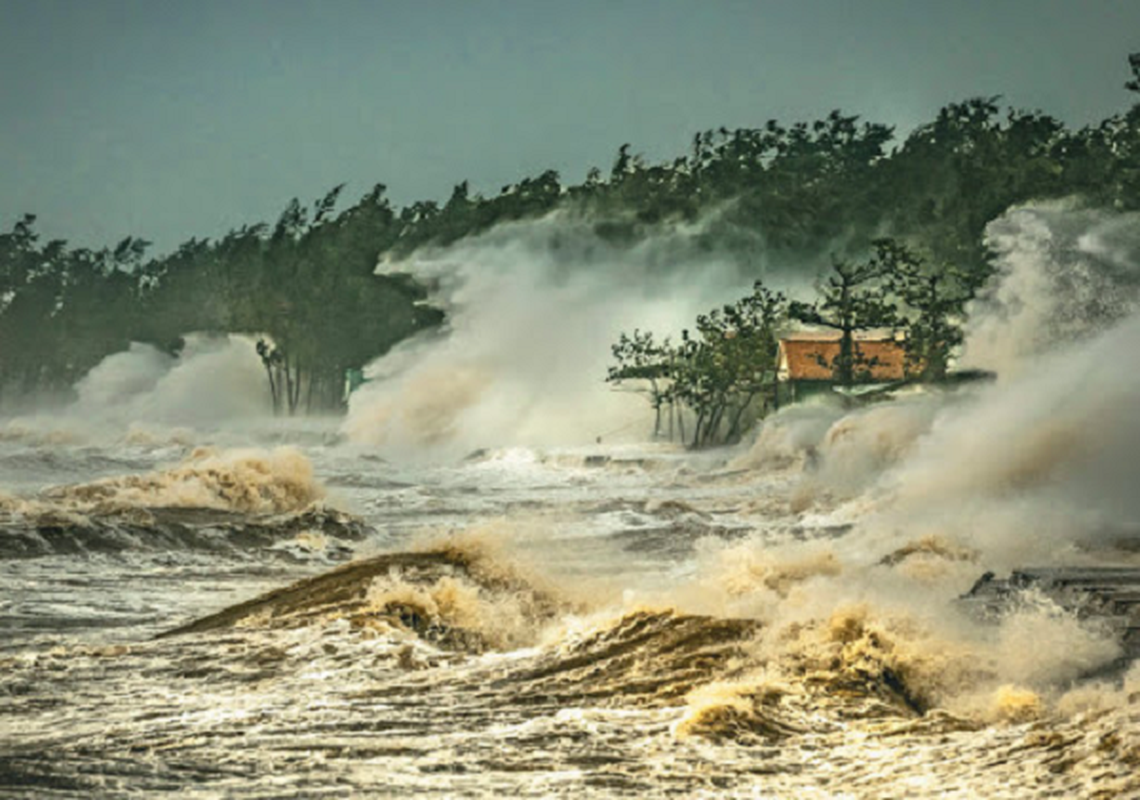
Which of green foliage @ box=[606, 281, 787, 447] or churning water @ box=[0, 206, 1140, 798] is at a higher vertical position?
green foliage @ box=[606, 281, 787, 447]

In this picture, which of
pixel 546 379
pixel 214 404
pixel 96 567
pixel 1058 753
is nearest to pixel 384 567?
pixel 96 567

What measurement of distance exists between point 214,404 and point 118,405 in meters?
10.6

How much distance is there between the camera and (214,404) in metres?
112

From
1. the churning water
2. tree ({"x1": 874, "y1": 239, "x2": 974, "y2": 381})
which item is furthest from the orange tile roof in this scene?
the churning water

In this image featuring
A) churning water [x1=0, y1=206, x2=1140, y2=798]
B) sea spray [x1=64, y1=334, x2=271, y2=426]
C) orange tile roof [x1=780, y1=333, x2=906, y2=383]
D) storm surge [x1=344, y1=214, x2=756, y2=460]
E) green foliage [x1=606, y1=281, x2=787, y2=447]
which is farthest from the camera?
sea spray [x1=64, y1=334, x2=271, y2=426]

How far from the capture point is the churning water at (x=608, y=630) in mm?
8508

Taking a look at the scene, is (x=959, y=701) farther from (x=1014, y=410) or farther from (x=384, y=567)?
(x=1014, y=410)

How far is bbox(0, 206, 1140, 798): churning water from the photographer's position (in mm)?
8508

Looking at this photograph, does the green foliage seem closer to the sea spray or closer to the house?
the house

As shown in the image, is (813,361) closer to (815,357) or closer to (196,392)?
A: (815,357)

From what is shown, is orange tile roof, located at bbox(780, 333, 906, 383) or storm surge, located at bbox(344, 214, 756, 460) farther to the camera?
storm surge, located at bbox(344, 214, 756, 460)

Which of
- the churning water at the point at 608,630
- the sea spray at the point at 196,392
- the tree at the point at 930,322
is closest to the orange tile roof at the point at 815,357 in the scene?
the tree at the point at 930,322

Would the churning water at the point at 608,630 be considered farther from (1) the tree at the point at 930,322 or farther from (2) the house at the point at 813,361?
(2) the house at the point at 813,361

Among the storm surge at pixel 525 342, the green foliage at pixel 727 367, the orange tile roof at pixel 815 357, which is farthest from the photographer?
the storm surge at pixel 525 342
